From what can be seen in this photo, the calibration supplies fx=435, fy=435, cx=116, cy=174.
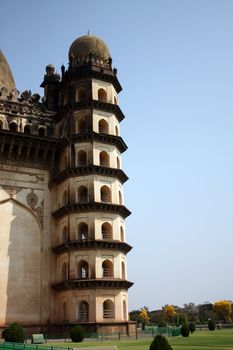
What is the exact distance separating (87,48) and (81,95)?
4.41 meters

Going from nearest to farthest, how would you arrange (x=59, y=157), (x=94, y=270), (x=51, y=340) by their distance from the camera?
(x=51, y=340) → (x=94, y=270) → (x=59, y=157)

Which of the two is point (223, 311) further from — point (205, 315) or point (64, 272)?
point (64, 272)

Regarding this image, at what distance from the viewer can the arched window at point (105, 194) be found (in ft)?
103

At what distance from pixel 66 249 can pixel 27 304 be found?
4435 mm

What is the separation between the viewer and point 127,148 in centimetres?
3488

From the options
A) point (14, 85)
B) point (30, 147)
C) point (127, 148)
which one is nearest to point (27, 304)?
A: point (30, 147)

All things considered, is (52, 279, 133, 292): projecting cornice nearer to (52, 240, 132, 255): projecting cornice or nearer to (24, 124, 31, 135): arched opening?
(52, 240, 132, 255): projecting cornice

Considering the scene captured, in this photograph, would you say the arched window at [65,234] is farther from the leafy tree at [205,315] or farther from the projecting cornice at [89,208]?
the leafy tree at [205,315]

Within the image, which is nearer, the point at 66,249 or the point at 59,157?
the point at 66,249

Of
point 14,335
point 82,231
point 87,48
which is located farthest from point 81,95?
point 14,335

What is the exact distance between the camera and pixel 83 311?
28938 millimetres

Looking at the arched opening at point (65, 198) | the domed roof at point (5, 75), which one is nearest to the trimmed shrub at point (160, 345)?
the arched opening at point (65, 198)

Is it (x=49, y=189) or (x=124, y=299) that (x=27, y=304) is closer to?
(x=124, y=299)

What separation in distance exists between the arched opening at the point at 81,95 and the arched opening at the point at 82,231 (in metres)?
10.0
